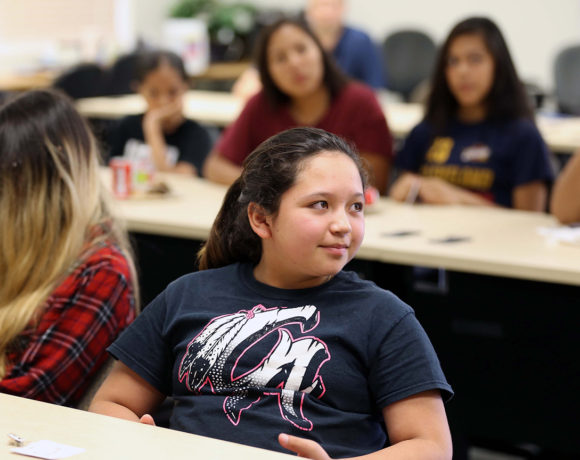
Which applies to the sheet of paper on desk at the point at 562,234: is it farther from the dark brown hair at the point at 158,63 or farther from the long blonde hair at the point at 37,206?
the dark brown hair at the point at 158,63

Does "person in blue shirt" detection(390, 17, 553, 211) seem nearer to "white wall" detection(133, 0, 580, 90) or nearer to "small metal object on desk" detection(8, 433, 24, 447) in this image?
"small metal object on desk" detection(8, 433, 24, 447)

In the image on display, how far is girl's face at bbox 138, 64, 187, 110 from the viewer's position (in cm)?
404

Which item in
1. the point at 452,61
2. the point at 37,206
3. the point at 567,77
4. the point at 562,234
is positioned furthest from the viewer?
the point at 567,77

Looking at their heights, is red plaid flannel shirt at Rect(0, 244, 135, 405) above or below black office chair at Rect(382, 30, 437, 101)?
above

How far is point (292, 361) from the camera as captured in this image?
1355 millimetres

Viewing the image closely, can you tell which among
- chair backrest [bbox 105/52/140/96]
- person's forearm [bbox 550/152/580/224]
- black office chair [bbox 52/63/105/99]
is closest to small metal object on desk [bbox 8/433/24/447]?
person's forearm [bbox 550/152/580/224]

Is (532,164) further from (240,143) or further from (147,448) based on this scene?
(147,448)

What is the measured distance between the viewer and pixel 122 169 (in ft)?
10.1

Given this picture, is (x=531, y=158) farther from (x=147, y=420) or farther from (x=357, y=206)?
(x=147, y=420)

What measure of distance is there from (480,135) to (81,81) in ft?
10.6

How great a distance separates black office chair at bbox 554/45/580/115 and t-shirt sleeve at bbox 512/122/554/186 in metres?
3.14

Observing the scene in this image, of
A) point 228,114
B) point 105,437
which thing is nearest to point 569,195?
point 105,437

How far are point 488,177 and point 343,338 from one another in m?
1.85

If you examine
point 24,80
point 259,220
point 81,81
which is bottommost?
point 24,80
